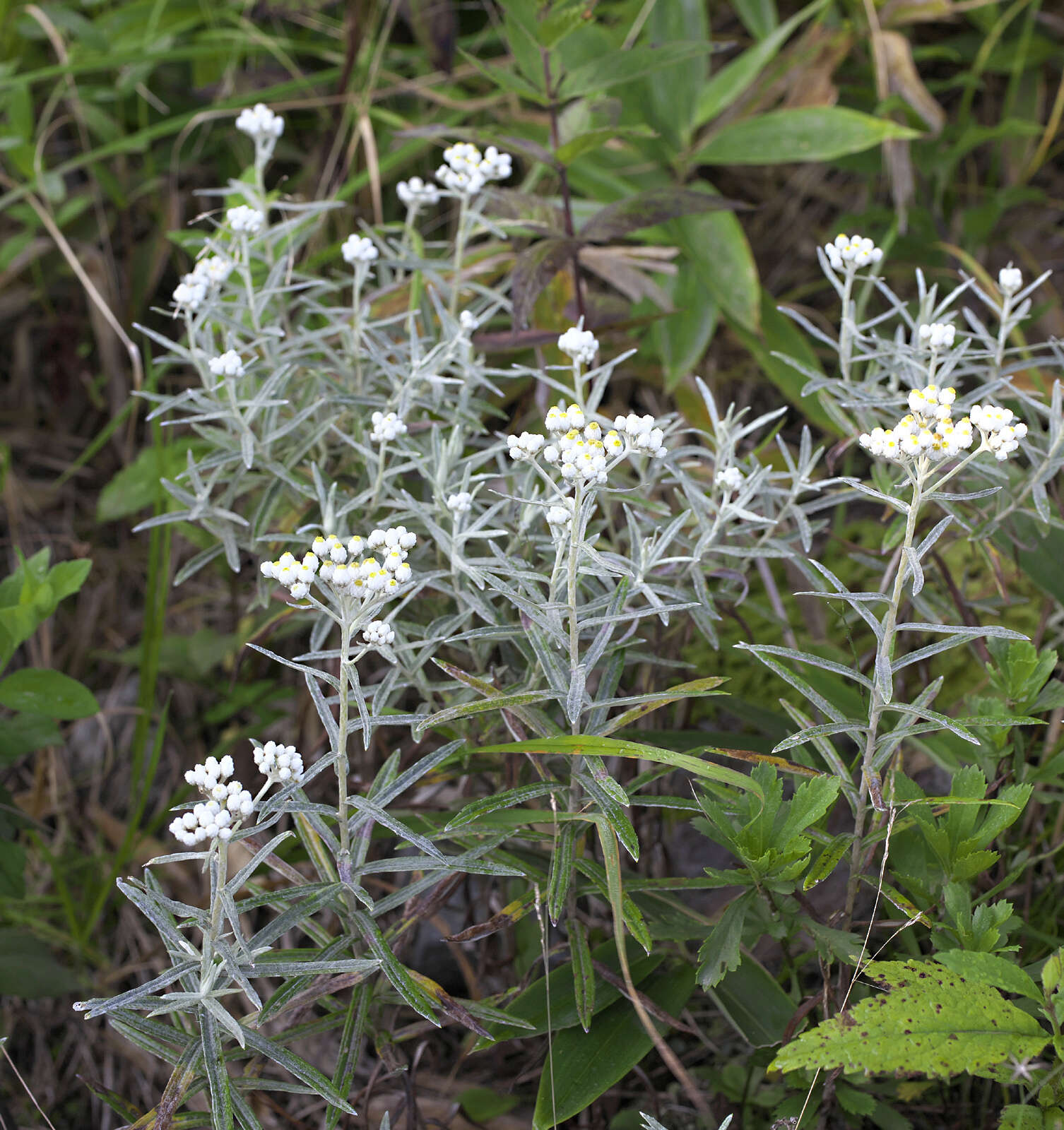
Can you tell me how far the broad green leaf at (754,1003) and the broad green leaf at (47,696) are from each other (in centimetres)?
110

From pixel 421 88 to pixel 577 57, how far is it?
37 cm

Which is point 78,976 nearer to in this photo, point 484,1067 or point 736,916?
point 484,1067

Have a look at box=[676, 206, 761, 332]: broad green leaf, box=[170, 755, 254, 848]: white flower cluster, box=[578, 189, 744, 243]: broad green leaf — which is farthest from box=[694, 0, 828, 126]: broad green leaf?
box=[170, 755, 254, 848]: white flower cluster

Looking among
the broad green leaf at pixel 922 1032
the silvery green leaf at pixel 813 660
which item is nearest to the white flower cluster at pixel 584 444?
the silvery green leaf at pixel 813 660

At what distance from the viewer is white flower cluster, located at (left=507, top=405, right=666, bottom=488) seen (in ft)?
3.76

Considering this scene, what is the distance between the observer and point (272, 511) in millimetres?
1730

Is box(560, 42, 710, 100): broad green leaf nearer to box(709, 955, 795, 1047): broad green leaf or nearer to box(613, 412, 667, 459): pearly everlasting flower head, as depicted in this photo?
box(613, 412, 667, 459): pearly everlasting flower head

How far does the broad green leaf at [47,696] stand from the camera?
1.72m

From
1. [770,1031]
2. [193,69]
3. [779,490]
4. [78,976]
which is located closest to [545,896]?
[770,1031]

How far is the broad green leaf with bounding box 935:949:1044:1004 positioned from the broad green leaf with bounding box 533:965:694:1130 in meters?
0.43

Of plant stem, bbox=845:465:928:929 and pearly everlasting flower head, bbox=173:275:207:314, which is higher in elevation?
pearly everlasting flower head, bbox=173:275:207:314

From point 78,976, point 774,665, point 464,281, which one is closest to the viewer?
point 774,665

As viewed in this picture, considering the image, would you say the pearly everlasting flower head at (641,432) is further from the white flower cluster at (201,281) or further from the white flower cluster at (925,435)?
the white flower cluster at (201,281)

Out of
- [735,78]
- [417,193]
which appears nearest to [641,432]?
[417,193]
